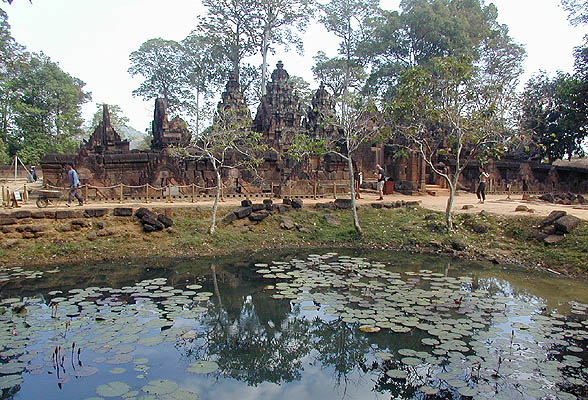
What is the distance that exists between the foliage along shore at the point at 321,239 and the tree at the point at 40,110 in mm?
24868

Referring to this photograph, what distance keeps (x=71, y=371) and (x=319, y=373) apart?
9.35 ft

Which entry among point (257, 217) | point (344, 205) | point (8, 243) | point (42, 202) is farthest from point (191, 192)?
point (8, 243)

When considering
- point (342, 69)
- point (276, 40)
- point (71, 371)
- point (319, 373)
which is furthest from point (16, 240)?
point (342, 69)

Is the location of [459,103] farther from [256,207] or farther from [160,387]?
[160,387]

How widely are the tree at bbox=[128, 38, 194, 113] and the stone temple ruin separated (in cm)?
1327

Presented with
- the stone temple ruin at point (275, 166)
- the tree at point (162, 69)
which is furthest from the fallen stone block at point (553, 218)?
the tree at point (162, 69)

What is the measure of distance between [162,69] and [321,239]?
30529 millimetres

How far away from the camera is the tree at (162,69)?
3700cm

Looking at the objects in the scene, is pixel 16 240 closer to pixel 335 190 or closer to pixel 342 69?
pixel 335 190

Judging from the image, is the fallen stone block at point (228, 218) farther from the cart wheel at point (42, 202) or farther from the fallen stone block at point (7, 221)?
the fallen stone block at point (7, 221)

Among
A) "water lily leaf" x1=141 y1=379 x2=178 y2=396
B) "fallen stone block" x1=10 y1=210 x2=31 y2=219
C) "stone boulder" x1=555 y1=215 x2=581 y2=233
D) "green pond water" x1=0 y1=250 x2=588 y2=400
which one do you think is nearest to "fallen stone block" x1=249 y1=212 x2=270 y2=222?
"green pond water" x1=0 y1=250 x2=588 y2=400

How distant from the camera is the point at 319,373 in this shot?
5012 millimetres

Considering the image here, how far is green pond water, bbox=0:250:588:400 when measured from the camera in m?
4.50

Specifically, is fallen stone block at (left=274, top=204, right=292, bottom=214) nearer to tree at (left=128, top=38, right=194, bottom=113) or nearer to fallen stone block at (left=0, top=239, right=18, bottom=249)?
fallen stone block at (left=0, top=239, right=18, bottom=249)
